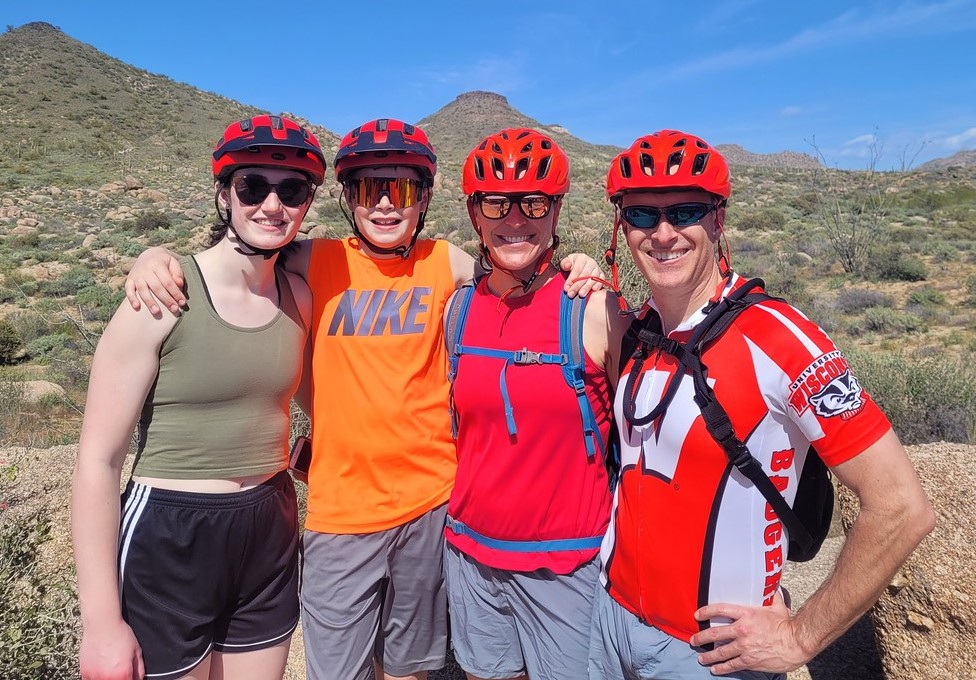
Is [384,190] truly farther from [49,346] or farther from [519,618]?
[49,346]

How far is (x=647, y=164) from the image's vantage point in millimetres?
2043

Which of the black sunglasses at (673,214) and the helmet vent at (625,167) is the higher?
the helmet vent at (625,167)

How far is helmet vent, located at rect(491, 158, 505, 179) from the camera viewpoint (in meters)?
2.46

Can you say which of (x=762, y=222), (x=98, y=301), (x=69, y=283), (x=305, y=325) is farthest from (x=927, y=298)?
(x=69, y=283)

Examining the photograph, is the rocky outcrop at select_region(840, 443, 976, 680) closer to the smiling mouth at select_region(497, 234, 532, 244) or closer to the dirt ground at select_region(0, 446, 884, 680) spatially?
the dirt ground at select_region(0, 446, 884, 680)

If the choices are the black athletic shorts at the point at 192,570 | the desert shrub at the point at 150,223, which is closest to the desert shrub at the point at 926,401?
the black athletic shorts at the point at 192,570

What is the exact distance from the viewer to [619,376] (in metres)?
2.17

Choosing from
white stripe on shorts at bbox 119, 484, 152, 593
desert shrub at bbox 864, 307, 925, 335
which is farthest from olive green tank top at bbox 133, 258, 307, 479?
desert shrub at bbox 864, 307, 925, 335

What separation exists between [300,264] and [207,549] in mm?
1180

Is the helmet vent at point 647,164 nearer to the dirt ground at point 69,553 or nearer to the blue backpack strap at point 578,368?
the blue backpack strap at point 578,368

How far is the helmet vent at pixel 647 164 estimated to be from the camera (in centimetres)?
203

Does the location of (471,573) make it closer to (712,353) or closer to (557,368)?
(557,368)

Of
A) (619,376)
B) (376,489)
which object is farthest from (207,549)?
(619,376)

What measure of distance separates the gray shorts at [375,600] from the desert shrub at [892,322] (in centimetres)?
1153
